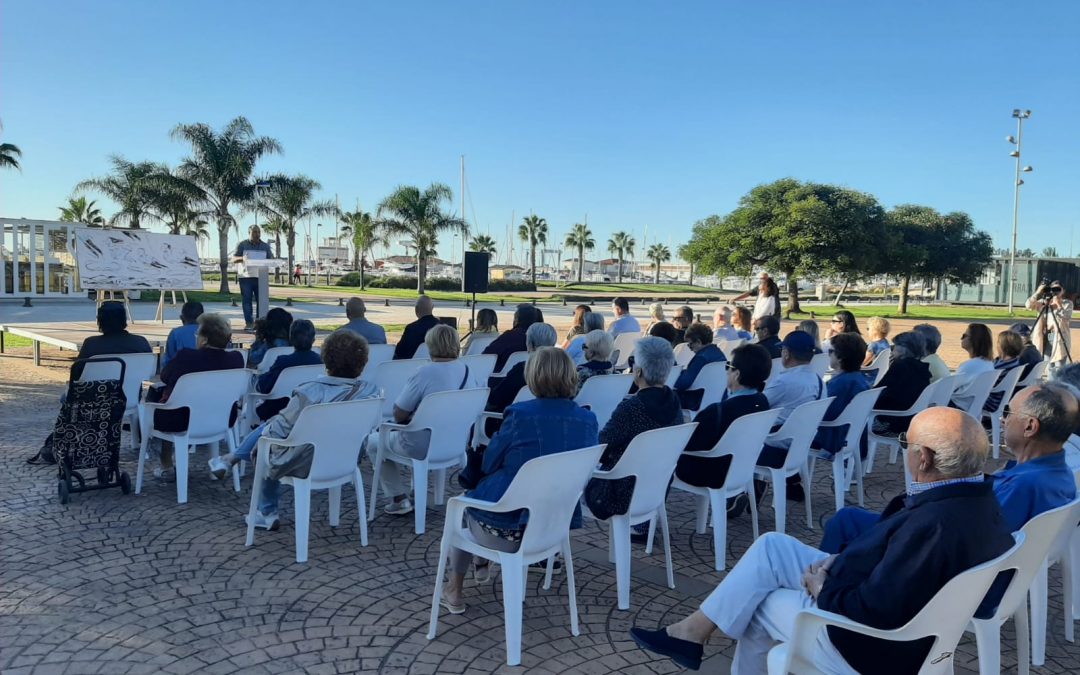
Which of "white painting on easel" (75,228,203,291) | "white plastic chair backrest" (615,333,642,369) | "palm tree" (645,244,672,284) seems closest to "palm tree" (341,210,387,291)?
"white painting on easel" (75,228,203,291)

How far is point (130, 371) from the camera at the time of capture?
5.61m

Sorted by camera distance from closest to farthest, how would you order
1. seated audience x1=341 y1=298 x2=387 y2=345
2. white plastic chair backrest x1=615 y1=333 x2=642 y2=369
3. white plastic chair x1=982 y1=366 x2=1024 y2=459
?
white plastic chair x1=982 y1=366 x2=1024 y2=459 → seated audience x1=341 y1=298 x2=387 y2=345 → white plastic chair backrest x1=615 y1=333 x2=642 y2=369

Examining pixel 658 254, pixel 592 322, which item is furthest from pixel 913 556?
pixel 658 254

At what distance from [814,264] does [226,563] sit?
2820 centimetres

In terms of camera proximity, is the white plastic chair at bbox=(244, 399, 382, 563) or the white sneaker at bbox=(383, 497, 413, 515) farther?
the white sneaker at bbox=(383, 497, 413, 515)

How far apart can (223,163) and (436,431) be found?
30.3 meters

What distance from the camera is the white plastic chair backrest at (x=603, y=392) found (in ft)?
16.8

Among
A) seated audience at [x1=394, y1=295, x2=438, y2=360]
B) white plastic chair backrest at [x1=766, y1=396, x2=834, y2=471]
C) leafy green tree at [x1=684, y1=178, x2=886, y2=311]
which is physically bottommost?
white plastic chair backrest at [x1=766, y1=396, x2=834, y2=471]

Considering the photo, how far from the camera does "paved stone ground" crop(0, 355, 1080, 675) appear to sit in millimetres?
2986

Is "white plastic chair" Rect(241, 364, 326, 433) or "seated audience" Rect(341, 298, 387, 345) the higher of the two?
"seated audience" Rect(341, 298, 387, 345)

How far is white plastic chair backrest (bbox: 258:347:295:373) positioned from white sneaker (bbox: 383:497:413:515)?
5.63 feet

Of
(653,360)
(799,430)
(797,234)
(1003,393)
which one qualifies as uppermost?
(797,234)

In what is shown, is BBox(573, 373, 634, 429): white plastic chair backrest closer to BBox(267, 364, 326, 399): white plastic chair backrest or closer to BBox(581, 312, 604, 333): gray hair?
BBox(581, 312, 604, 333): gray hair

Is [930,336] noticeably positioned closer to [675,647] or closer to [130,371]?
[675,647]
